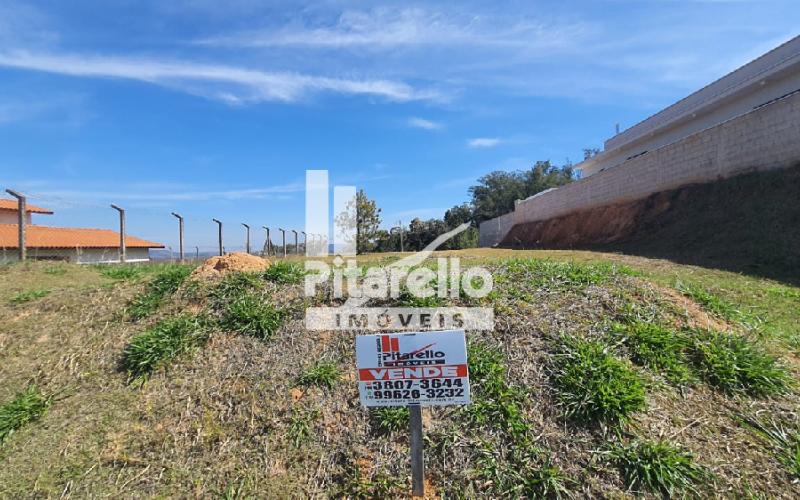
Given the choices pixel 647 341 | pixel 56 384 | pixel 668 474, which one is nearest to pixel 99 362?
pixel 56 384

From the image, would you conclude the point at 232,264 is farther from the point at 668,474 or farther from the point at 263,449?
the point at 668,474

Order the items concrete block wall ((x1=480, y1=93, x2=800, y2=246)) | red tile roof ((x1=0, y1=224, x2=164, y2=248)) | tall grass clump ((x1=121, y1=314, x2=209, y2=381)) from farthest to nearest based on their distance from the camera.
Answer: red tile roof ((x1=0, y1=224, x2=164, y2=248)) < concrete block wall ((x1=480, y1=93, x2=800, y2=246)) < tall grass clump ((x1=121, y1=314, x2=209, y2=381))

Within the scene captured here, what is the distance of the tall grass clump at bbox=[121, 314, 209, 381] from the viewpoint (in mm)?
3396

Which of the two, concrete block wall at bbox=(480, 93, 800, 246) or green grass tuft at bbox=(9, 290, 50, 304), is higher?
concrete block wall at bbox=(480, 93, 800, 246)

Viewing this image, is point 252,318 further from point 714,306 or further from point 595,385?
point 714,306

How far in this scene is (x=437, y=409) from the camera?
2863 mm

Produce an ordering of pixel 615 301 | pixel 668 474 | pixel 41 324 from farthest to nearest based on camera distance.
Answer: pixel 41 324, pixel 615 301, pixel 668 474

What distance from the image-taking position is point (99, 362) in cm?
356

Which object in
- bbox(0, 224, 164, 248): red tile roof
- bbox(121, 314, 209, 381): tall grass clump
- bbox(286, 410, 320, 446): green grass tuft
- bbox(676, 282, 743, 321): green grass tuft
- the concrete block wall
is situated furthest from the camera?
bbox(0, 224, 164, 248): red tile roof

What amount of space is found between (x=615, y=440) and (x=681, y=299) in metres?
1.98

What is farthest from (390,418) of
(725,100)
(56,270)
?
(725,100)

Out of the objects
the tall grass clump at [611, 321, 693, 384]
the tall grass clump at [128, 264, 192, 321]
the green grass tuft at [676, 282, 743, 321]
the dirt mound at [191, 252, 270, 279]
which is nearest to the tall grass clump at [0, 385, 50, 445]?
the tall grass clump at [128, 264, 192, 321]

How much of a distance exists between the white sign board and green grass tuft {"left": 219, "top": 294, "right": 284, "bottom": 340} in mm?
1569

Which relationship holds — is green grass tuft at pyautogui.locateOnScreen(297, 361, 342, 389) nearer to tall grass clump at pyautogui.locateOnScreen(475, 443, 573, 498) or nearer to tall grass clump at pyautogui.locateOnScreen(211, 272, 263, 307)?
tall grass clump at pyautogui.locateOnScreen(475, 443, 573, 498)
